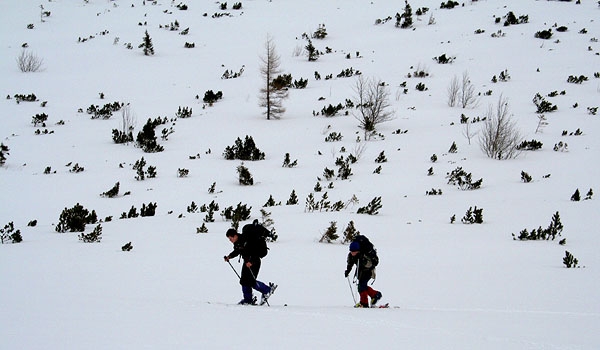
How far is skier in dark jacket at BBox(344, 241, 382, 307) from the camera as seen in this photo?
5.58 m

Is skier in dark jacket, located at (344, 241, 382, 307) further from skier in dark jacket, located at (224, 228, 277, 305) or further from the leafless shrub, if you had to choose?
the leafless shrub

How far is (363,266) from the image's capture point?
5660mm

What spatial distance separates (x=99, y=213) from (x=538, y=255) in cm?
1195

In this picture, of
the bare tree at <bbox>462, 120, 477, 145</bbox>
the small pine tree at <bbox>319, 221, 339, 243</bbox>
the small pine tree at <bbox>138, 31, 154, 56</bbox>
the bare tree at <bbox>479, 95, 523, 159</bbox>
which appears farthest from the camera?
the small pine tree at <bbox>138, 31, 154, 56</bbox>

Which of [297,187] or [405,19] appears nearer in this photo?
[297,187]

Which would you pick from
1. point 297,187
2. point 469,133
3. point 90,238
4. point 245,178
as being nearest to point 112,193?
point 245,178

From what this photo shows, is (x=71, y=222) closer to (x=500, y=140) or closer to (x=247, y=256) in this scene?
(x=247, y=256)

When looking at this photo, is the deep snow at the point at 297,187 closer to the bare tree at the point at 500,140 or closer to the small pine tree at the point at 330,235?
the small pine tree at the point at 330,235

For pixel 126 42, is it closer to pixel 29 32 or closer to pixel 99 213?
pixel 29 32

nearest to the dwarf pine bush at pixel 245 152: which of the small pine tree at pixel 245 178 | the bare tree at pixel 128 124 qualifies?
the small pine tree at pixel 245 178

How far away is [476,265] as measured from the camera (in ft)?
26.4

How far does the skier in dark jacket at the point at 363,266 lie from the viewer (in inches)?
220

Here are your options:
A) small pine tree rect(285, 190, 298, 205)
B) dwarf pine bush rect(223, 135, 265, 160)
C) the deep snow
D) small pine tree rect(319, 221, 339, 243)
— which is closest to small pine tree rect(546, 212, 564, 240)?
the deep snow

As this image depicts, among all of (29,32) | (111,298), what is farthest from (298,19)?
(111,298)
